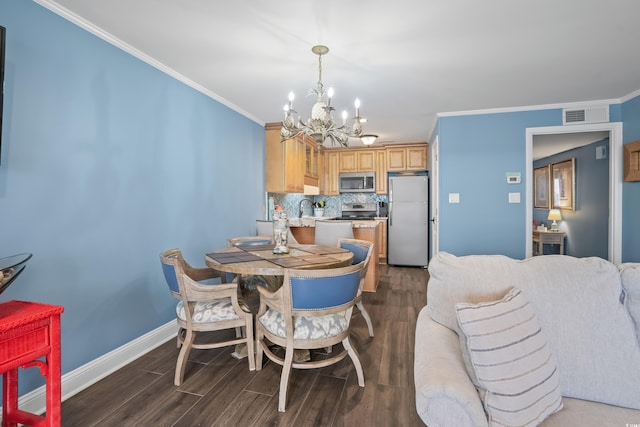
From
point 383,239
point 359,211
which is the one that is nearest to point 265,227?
point 383,239

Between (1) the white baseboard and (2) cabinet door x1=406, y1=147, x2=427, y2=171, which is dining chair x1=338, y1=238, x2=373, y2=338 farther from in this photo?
(2) cabinet door x1=406, y1=147, x2=427, y2=171

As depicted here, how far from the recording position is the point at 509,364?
1.03m

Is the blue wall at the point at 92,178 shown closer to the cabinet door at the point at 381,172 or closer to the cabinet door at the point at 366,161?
the cabinet door at the point at 366,161

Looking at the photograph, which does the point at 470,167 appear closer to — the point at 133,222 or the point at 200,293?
the point at 200,293

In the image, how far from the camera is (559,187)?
623 centimetres

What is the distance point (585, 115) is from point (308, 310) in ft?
13.4

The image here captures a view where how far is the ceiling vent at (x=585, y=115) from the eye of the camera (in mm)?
3676

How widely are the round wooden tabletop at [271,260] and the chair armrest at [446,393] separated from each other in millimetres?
1064

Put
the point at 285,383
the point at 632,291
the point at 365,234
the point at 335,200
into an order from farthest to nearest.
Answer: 1. the point at 335,200
2. the point at 365,234
3. the point at 285,383
4. the point at 632,291

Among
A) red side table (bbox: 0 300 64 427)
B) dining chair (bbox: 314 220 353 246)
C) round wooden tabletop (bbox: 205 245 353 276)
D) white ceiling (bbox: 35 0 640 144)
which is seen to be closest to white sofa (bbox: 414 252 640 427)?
round wooden tabletop (bbox: 205 245 353 276)

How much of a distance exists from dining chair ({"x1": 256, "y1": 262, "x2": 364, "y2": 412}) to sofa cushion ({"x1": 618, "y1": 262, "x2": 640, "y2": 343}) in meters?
1.17

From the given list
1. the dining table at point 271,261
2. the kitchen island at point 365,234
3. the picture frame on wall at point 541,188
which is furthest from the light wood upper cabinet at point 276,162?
the picture frame on wall at point 541,188

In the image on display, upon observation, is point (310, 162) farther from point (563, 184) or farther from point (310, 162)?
point (563, 184)

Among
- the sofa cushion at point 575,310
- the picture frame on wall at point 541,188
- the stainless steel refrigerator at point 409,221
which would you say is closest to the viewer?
the sofa cushion at point 575,310
